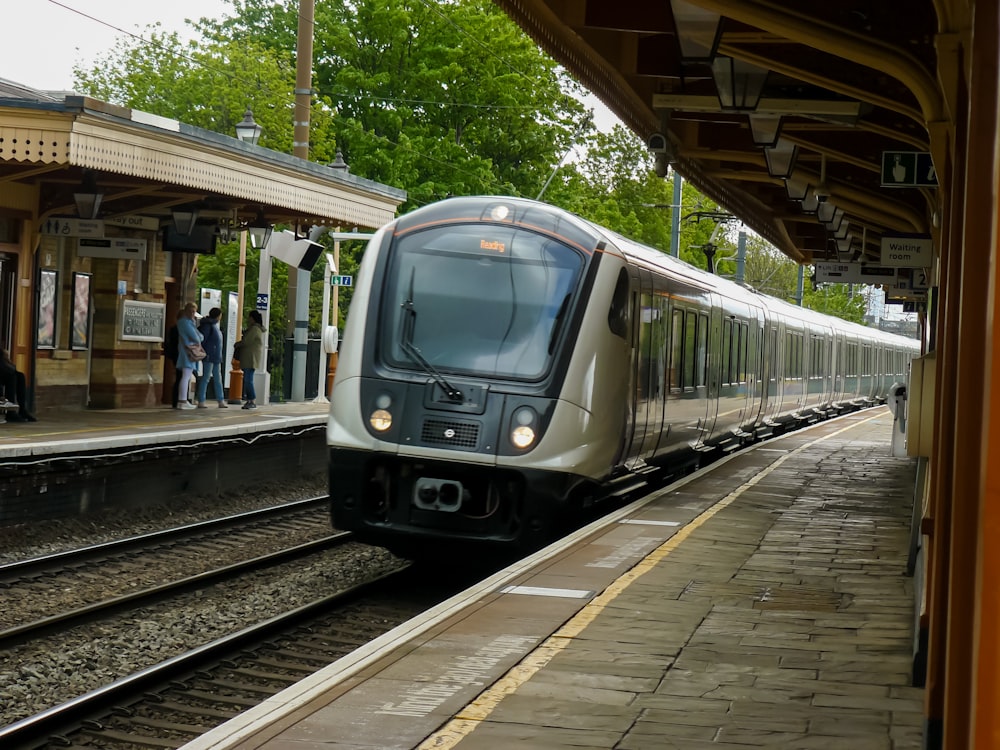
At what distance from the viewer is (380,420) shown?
34.7 feet

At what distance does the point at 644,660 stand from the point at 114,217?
611 inches

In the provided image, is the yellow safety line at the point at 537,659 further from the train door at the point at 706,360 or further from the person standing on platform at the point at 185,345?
the person standing on platform at the point at 185,345

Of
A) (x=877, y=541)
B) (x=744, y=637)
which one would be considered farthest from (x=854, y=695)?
(x=877, y=541)

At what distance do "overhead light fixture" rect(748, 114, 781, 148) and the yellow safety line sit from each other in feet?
10.5

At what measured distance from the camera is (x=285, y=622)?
9523 mm

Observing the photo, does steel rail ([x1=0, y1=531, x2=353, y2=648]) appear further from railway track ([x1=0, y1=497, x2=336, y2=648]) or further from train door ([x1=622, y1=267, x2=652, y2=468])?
train door ([x1=622, y1=267, x2=652, y2=468])

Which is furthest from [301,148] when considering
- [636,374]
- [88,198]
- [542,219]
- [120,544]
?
[542,219]

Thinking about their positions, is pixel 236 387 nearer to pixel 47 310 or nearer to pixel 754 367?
pixel 47 310

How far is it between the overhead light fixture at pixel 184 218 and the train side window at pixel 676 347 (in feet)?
29.9

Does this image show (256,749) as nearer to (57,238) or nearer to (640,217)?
(57,238)

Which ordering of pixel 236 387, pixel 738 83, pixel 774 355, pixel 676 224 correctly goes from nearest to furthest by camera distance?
pixel 738 83 < pixel 236 387 < pixel 774 355 < pixel 676 224

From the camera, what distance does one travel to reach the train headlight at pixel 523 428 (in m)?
10.4

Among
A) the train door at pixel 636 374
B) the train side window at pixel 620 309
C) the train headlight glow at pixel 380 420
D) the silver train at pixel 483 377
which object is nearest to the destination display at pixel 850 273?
the train door at pixel 636 374

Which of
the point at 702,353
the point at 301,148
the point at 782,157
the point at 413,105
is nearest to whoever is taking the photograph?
the point at 782,157
